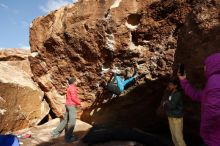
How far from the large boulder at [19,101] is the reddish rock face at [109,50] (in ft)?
1.41

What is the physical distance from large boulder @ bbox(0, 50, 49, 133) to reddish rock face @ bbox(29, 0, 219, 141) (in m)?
0.43

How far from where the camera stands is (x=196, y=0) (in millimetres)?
7309

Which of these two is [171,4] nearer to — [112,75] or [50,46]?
[112,75]

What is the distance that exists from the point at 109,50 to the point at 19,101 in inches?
119

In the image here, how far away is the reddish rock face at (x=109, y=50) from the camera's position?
26.6 ft

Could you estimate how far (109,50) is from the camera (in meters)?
8.95

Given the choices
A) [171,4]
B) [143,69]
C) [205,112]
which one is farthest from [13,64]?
[205,112]

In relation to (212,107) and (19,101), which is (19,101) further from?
(212,107)

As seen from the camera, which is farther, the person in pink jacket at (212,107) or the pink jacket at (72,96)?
the pink jacket at (72,96)

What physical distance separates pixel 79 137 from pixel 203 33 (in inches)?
162

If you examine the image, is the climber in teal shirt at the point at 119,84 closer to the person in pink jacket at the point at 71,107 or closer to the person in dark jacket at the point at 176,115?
the person in pink jacket at the point at 71,107

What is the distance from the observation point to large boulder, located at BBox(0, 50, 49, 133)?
913cm

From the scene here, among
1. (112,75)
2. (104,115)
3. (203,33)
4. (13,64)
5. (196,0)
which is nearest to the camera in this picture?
(203,33)

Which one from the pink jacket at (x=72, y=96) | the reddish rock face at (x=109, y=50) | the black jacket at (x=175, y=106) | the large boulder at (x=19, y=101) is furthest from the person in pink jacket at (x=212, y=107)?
the large boulder at (x=19, y=101)
